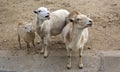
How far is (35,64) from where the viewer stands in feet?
25.4

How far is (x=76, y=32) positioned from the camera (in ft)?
23.7

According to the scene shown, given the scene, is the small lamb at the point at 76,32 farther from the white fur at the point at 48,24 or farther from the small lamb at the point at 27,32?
the small lamb at the point at 27,32

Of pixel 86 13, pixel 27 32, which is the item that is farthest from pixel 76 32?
pixel 86 13

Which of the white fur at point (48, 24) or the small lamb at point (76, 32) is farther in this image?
the white fur at point (48, 24)

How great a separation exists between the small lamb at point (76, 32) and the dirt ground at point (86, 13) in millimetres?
665

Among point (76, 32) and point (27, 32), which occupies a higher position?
point (76, 32)

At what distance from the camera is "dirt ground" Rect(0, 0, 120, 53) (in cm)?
841

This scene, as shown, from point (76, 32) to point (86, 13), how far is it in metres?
2.49

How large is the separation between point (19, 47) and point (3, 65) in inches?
33.1

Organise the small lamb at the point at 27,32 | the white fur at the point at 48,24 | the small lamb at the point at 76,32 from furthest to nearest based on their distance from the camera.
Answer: the small lamb at the point at 27,32
the white fur at the point at 48,24
the small lamb at the point at 76,32

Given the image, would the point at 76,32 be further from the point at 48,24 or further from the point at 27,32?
the point at 27,32

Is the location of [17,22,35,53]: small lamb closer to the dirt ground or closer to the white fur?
the white fur

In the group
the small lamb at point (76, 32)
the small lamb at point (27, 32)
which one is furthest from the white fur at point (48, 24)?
the small lamb at point (76, 32)

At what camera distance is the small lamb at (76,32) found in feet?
23.1
